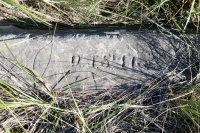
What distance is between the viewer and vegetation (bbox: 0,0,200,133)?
4.91 ft

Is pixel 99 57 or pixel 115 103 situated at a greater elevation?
pixel 99 57

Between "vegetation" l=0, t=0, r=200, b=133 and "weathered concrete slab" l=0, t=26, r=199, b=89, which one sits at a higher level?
"weathered concrete slab" l=0, t=26, r=199, b=89

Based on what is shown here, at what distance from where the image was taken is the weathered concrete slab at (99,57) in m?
1.52

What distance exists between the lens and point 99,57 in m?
1.52

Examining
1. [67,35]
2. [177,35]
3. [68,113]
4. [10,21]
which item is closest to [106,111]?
[68,113]

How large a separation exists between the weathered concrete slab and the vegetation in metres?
0.05

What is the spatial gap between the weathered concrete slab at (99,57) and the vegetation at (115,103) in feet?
0.16

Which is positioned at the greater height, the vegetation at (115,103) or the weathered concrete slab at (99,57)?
the weathered concrete slab at (99,57)

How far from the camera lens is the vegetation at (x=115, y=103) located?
4.91 ft

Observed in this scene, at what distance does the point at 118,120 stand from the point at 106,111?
0.28ft

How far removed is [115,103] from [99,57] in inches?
10.6

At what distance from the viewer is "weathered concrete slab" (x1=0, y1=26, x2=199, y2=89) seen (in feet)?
4.97

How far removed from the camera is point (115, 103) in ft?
5.04

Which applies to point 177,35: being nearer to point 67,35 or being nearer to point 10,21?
point 67,35
